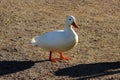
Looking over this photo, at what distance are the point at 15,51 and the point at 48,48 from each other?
848 millimetres

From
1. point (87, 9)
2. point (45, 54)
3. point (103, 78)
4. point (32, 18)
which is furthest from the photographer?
point (87, 9)

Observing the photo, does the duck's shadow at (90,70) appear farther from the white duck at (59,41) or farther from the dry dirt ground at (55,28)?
the white duck at (59,41)

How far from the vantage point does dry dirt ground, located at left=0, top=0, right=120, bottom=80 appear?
869 cm

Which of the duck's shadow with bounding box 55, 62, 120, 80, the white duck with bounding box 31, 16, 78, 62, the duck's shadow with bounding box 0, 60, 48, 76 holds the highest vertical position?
the white duck with bounding box 31, 16, 78, 62

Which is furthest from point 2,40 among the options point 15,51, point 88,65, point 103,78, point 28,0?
point 28,0

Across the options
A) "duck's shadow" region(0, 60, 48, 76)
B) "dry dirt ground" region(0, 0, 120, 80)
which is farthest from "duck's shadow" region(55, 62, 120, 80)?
"duck's shadow" region(0, 60, 48, 76)

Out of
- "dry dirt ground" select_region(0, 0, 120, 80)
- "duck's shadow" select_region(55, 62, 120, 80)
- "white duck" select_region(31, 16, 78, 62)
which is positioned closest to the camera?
"duck's shadow" select_region(55, 62, 120, 80)

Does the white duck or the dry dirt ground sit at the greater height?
the white duck

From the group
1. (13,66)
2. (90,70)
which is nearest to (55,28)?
(13,66)

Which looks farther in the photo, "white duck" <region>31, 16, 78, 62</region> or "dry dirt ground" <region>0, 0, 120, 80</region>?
"white duck" <region>31, 16, 78, 62</region>

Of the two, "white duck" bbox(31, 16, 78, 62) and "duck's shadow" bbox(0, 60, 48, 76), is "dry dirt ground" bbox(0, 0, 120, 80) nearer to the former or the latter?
"duck's shadow" bbox(0, 60, 48, 76)

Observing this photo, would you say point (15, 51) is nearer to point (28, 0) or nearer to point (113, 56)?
point (113, 56)

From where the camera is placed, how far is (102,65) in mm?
9047

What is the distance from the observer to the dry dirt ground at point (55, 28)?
8.69 metres
